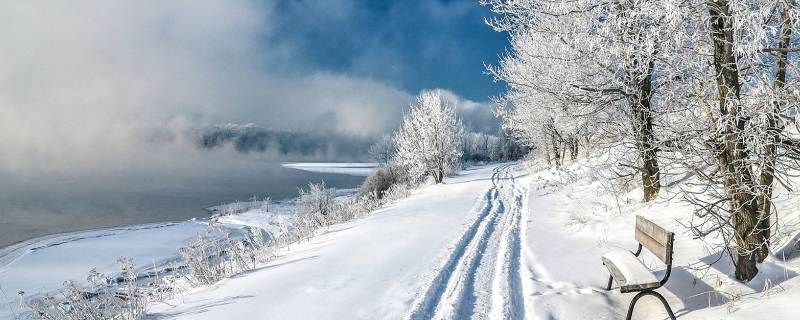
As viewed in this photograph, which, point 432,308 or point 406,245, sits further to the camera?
point 406,245

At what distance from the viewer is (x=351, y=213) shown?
16859mm

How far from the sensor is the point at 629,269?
15.2ft

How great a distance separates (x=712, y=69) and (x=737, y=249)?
2.02 meters

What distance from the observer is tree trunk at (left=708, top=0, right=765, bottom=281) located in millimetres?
4285

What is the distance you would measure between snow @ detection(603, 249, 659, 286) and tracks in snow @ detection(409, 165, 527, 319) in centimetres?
118

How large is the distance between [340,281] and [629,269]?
13.0ft

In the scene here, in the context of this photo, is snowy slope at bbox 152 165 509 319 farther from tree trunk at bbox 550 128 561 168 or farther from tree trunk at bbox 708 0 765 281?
tree trunk at bbox 550 128 561 168

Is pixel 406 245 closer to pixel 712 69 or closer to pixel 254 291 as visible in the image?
pixel 254 291

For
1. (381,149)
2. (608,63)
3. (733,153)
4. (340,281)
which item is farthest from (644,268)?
(381,149)

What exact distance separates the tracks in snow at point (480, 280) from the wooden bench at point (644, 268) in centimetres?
116

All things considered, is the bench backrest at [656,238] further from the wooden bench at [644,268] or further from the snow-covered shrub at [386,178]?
the snow-covered shrub at [386,178]

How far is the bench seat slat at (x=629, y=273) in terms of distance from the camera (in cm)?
432

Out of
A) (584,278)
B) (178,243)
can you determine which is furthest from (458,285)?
(178,243)

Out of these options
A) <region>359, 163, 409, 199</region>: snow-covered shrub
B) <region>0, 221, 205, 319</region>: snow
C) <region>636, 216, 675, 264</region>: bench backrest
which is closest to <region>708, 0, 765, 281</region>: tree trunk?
<region>636, 216, 675, 264</region>: bench backrest
